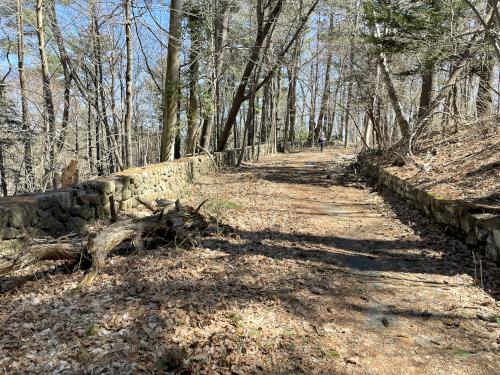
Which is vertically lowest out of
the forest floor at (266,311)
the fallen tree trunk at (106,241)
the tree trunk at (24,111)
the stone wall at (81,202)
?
the forest floor at (266,311)

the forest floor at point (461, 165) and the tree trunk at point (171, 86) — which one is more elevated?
the tree trunk at point (171, 86)

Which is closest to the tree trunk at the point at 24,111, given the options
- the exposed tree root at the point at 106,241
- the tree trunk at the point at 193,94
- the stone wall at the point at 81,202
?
the tree trunk at the point at 193,94

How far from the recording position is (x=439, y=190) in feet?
23.9

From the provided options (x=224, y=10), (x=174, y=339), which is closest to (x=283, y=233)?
(x=174, y=339)

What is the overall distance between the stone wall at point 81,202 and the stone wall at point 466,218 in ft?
17.9

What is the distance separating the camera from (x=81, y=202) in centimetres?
608

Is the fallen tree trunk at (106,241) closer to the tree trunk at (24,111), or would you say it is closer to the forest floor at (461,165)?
the forest floor at (461,165)

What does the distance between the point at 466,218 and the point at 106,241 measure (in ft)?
16.2

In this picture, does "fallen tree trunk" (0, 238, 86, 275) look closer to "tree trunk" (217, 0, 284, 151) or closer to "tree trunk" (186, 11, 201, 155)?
"tree trunk" (186, 11, 201, 155)

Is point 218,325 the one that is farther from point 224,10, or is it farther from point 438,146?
point 224,10

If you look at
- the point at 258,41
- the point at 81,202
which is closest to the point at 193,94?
the point at 258,41

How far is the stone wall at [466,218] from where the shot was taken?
494cm

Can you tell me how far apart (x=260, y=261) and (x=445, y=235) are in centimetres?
311

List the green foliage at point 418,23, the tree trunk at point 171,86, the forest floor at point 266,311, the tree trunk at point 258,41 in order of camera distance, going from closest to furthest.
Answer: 1. the forest floor at point 266,311
2. the green foliage at point 418,23
3. the tree trunk at point 171,86
4. the tree trunk at point 258,41
